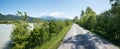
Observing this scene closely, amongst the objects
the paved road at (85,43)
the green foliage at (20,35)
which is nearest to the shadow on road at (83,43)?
the paved road at (85,43)

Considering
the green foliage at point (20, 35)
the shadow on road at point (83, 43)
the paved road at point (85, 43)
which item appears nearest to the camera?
the shadow on road at point (83, 43)

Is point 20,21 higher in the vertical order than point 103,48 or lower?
higher

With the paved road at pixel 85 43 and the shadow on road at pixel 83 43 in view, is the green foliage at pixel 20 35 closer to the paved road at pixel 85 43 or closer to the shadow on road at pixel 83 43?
the paved road at pixel 85 43

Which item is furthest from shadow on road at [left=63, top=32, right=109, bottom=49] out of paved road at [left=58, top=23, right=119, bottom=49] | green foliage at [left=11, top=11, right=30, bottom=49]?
green foliage at [left=11, top=11, right=30, bottom=49]

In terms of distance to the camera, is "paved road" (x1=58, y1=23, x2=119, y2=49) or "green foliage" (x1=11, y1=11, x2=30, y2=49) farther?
"green foliage" (x1=11, y1=11, x2=30, y2=49)

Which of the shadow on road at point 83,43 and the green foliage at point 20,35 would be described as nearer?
the shadow on road at point 83,43

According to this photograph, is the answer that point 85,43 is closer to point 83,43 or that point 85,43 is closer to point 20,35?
point 83,43

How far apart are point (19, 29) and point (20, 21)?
5.42ft

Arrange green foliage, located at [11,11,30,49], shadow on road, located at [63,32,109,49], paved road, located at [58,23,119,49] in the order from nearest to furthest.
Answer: shadow on road, located at [63,32,109,49]
paved road, located at [58,23,119,49]
green foliage, located at [11,11,30,49]

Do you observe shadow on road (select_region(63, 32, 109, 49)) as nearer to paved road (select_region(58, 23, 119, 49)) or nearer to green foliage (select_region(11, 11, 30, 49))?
paved road (select_region(58, 23, 119, 49))

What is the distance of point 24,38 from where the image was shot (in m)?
21.7

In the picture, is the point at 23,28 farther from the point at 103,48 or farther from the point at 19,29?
the point at 103,48

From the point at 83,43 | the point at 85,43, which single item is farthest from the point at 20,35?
the point at 85,43

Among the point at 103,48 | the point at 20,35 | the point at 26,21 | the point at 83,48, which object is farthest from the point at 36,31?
the point at 103,48
